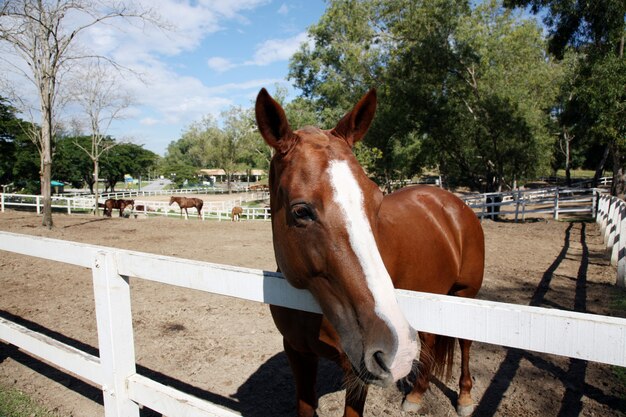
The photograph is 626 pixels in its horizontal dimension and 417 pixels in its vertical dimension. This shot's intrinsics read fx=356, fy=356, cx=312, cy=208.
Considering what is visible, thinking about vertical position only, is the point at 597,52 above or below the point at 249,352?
above

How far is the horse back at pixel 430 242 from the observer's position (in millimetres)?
2531

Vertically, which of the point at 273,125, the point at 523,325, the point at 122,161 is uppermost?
the point at 122,161

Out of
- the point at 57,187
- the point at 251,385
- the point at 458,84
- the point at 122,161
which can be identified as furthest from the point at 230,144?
the point at 251,385

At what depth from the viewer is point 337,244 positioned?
1.29 metres

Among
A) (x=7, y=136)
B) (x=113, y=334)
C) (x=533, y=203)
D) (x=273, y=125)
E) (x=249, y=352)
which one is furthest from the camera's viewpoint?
(x=7, y=136)

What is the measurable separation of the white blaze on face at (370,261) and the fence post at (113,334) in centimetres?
143

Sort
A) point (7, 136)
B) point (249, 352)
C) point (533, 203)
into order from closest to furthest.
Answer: point (249, 352) → point (533, 203) → point (7, 136)

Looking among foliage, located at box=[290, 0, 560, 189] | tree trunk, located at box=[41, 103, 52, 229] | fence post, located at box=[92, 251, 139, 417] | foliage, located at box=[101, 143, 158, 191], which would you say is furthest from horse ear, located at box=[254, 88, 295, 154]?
foliage, located at box=[101, 143, 158, 191]

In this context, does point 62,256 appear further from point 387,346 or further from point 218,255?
point 218,255

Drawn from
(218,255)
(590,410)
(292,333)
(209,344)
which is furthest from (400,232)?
(218,255)

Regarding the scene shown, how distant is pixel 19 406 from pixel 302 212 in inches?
122

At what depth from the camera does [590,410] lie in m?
2.95

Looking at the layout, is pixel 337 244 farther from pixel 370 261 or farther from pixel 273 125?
pixel 273 125

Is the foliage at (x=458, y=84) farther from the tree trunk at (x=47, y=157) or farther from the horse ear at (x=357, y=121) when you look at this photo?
the horse ear at (x=357, y=121)
